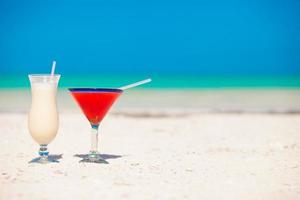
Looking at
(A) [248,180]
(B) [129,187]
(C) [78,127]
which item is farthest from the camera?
(C) [78,127]

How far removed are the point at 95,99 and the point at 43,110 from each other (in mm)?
444

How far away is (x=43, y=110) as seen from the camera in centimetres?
374

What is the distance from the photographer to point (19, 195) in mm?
2738

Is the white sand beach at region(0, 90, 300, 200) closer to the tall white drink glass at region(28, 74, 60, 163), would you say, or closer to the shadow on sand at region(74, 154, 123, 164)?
the shadow on sand at region(74, 154, 123, 164)

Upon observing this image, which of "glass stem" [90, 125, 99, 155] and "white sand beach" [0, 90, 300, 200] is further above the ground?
"glass stem" [90, 125, 99, 155]

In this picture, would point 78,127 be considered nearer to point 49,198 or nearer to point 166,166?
point 166,166

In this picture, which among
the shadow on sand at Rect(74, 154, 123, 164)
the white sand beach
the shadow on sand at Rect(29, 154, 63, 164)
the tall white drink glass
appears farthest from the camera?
the shadow on sand at Rect(74, 154, 123, 164)

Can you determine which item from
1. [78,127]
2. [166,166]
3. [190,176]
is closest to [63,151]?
[166,166]

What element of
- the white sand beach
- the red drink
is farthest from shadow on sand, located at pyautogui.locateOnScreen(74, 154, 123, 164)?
the red drink

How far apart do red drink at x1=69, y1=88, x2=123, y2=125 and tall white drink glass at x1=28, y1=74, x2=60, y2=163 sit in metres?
0.20

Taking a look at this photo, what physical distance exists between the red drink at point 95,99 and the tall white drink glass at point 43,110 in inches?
7.9

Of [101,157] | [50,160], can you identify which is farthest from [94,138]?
[101,157]

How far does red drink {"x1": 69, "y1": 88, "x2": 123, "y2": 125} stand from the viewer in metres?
3.79

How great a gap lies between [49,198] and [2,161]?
1550 millimetres
